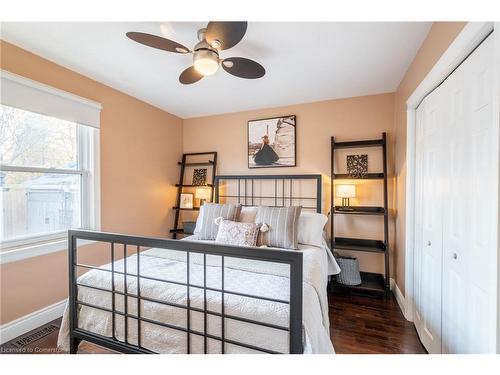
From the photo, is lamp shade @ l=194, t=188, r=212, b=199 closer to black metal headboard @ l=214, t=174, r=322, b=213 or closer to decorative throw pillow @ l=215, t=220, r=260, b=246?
black metal headboard @ l=214, t=174, r=322, b=213

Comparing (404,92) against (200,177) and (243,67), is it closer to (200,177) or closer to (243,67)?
(243,67)

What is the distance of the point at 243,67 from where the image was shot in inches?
68.6

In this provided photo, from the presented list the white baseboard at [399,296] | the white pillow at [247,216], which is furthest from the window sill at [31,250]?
the white baseboard at [399,296]

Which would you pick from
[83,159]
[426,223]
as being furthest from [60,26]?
[426,223]

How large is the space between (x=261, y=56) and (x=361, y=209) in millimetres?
2120

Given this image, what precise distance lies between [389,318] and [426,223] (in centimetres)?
104

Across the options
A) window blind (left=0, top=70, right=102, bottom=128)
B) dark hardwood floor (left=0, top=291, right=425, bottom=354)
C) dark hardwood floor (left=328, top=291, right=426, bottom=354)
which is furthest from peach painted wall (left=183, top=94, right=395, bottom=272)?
window blind (left=0, top=70, right=102, bottom=128)

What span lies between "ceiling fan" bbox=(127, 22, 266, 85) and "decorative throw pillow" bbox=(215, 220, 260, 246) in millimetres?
1395

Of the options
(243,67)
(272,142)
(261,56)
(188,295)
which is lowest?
(188,295)

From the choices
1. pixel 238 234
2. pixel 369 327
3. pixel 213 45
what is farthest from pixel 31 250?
pixel 369 327

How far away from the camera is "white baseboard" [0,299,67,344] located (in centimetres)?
186

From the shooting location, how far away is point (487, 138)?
1.08 meters

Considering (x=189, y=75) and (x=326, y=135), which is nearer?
(x=189, y=75)
